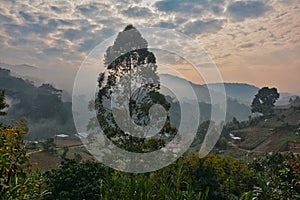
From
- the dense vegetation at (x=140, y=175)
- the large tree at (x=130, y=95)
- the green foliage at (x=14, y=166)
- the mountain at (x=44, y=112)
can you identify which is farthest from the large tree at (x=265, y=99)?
the green foliage at (x=14, y=166)

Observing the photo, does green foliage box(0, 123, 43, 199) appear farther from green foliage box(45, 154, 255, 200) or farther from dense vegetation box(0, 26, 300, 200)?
green foliage box(45, 154, 255, 200)

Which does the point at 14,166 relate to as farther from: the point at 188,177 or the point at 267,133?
the point at 267,133

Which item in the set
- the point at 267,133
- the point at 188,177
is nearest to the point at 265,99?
the point at 267,133

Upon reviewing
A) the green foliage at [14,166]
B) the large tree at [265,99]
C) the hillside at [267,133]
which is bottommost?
the hillside at [267,133]

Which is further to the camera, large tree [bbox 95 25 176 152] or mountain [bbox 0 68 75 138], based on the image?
mountain [bbox 0 68 75 138]

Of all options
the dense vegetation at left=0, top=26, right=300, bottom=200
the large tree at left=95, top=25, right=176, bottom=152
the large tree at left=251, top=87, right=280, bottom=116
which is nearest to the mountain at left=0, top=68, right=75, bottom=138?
the large tree at left=251, top=87, right=280, bottom=116

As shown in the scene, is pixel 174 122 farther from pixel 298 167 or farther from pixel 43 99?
pixel 43 99

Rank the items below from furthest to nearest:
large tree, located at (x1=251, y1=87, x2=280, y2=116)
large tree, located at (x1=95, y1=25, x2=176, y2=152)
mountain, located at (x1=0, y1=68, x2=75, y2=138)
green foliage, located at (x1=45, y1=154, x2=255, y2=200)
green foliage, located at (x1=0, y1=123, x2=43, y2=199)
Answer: mountain, located at (x1=0, y1=68, x2=75, y2=138), large tree, located at (x1=251, y1=87, x2=280, y2=116), large tree, located at (x1=95, y1=25, x2=176, y2=152), green foliage, located at (x1=45, y1=154, x2=255, y2=200), green foliage, located at (x1=0, y1=123, x2=43, y2=199)

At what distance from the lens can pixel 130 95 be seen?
8133mm

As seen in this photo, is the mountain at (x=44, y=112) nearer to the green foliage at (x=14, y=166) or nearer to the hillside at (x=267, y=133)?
the hillside at (x=267, y=133)

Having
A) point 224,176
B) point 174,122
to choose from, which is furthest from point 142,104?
point 224,176

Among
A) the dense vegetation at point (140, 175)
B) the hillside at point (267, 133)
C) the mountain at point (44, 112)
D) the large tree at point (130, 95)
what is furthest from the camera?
the mountain at point (44, 112)

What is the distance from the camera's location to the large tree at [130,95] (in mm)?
7707

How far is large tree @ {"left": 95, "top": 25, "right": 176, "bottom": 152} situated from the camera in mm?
7707
